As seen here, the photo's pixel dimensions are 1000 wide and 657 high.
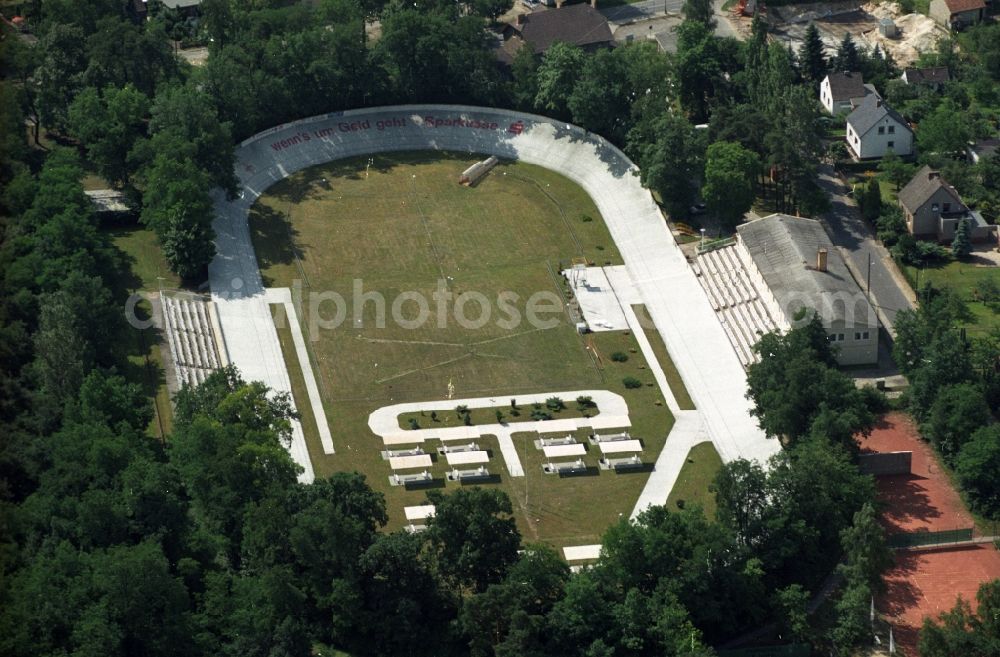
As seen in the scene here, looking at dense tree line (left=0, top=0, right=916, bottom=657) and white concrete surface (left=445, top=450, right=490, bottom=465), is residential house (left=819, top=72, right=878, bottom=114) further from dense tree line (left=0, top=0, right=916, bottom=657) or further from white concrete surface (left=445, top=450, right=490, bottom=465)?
white concrete surface (left=445, top=450, right=490, bottom=465)

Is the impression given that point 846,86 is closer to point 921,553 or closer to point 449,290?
point 449,290

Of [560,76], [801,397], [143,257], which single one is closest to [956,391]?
[801,397]

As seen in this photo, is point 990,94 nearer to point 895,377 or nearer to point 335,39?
point 895,377

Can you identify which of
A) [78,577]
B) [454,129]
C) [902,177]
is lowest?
[78,577]

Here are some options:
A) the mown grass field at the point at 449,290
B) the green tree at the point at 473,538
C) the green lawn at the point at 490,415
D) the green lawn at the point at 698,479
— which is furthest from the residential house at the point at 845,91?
the green tree at the point at 473,538

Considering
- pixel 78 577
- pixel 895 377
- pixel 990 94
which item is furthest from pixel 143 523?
pixel 990 94
